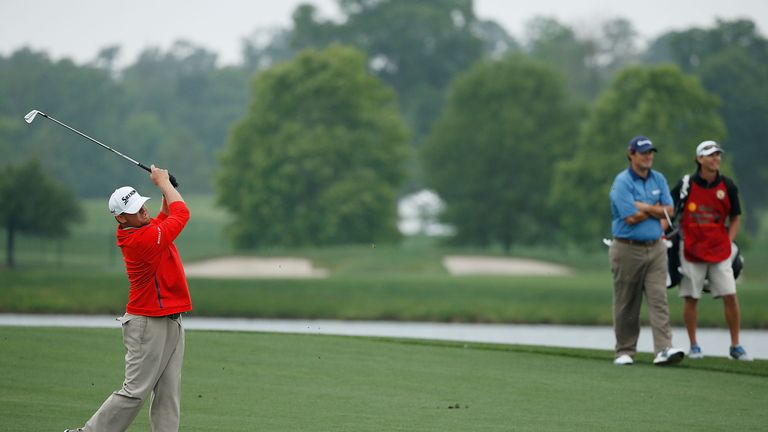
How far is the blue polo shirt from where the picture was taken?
12961mm

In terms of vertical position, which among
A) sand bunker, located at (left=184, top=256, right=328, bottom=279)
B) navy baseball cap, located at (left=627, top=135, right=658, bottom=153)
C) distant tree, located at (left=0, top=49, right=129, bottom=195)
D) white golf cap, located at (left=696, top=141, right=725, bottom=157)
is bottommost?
navy baseball cap, located at (left=627, top=135, right=658, bottom=153)

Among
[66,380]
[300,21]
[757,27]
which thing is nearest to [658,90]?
[757,27]

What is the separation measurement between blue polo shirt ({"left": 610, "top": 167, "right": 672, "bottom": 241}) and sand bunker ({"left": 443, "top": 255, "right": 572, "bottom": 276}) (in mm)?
24729

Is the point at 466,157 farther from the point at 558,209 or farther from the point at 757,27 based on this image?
the point at 757,27

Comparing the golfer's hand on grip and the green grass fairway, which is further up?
the golfer's hand on grip

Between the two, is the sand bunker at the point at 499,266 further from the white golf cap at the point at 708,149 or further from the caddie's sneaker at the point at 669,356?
the caddie's sneaker at the point at 669,356

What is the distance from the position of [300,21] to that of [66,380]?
244 feet

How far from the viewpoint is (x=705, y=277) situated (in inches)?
552

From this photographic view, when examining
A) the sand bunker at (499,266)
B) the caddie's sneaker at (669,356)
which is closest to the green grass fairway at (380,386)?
the caddie's sneaker at (669,356)

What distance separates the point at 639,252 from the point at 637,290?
0.44 metres

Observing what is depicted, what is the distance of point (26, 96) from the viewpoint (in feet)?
343

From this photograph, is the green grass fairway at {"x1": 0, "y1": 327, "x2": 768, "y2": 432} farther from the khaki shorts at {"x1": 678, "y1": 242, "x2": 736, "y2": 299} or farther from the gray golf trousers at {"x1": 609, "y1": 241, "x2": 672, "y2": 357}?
the khaki shorts at {"x1": 678, "y1": 242, "x2": 736, "y2": 299}

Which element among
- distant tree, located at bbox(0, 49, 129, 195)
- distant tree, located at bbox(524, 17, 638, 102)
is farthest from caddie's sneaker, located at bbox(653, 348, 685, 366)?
distant tree, located at bbox(0, 49, 129, 195)

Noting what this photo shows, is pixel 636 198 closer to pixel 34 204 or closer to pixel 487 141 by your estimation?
pixel 34 204
